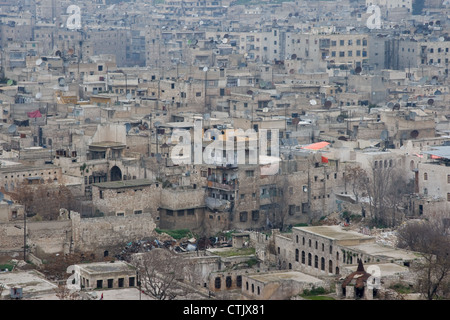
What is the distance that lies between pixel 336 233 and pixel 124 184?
22.7 feet

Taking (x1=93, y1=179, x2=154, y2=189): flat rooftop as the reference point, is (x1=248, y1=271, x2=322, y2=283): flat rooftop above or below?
below

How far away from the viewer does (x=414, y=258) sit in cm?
3238

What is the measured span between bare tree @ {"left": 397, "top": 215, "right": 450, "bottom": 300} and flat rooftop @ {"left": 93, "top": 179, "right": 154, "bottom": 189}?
6.85 m

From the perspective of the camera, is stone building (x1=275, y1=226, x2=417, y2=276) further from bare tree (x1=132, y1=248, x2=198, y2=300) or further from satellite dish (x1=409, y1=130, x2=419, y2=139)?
satellite dish (x1=409, y1=130, x2=419, y2=139)

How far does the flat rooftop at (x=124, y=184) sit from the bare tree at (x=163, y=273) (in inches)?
153

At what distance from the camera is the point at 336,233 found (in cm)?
3506

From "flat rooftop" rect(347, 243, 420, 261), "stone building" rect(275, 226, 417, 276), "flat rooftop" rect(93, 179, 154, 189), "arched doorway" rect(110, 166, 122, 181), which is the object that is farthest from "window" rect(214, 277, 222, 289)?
"arched doorway" rect(110, 166, 122, 181)

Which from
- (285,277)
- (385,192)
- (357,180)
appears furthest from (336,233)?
(357,180)

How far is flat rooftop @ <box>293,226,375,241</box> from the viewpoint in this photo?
113 ft

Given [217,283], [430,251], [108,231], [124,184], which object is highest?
[124,184]

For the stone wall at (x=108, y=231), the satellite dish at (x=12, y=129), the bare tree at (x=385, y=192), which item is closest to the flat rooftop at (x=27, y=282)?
the stone wall at (x=108, y=231)

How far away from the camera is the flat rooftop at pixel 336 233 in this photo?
3438 centimetres

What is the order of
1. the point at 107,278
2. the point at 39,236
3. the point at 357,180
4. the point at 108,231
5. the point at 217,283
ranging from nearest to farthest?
the point at 107,278 → the point at 217,283 → the point at 39,236 → the point at 108,231 → the point at 357,180

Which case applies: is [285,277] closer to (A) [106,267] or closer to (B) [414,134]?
(A) [106,267]
